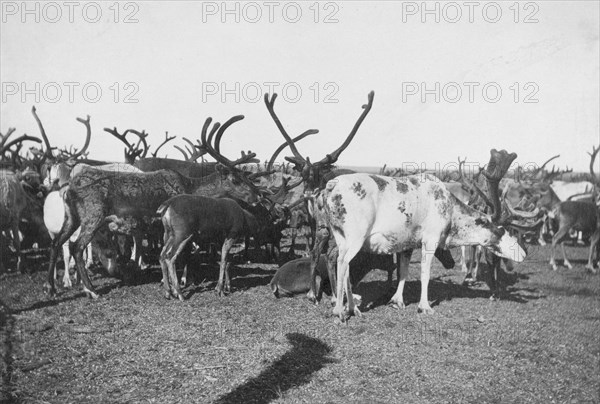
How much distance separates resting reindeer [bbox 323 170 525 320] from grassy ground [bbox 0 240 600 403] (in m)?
1.00

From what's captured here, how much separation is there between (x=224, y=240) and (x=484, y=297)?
5.36 metres

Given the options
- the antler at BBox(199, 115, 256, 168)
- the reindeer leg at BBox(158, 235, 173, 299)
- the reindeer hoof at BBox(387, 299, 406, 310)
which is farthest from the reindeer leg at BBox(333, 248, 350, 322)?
the antler at BBox(199, 115, 256, 168)

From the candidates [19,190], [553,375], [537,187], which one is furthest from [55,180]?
[537,187]

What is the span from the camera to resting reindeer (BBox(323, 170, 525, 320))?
7672 mm

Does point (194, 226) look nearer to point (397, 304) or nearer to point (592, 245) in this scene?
point (397, 304)

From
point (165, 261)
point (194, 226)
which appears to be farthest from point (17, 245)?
point (194, 226)

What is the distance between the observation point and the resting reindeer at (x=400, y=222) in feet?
25.2

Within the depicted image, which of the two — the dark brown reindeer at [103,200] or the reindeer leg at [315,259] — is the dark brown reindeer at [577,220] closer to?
the reindeer leg at [315,259]

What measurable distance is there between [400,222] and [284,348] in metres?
2.97

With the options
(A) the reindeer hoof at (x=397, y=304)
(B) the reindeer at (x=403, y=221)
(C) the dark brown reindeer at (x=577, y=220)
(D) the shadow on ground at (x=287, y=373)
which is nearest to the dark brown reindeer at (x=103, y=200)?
(B) the reindeer at (x=403, y=221)

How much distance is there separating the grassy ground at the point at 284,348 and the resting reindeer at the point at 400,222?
1.00m

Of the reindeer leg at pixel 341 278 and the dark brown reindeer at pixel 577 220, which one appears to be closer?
the reindeer leg at pixel 341 278

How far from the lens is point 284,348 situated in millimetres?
6418

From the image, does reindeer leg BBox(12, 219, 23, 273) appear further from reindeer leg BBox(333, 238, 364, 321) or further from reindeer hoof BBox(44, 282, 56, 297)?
reindeer leg BBox(333, 238, 364, 321)
